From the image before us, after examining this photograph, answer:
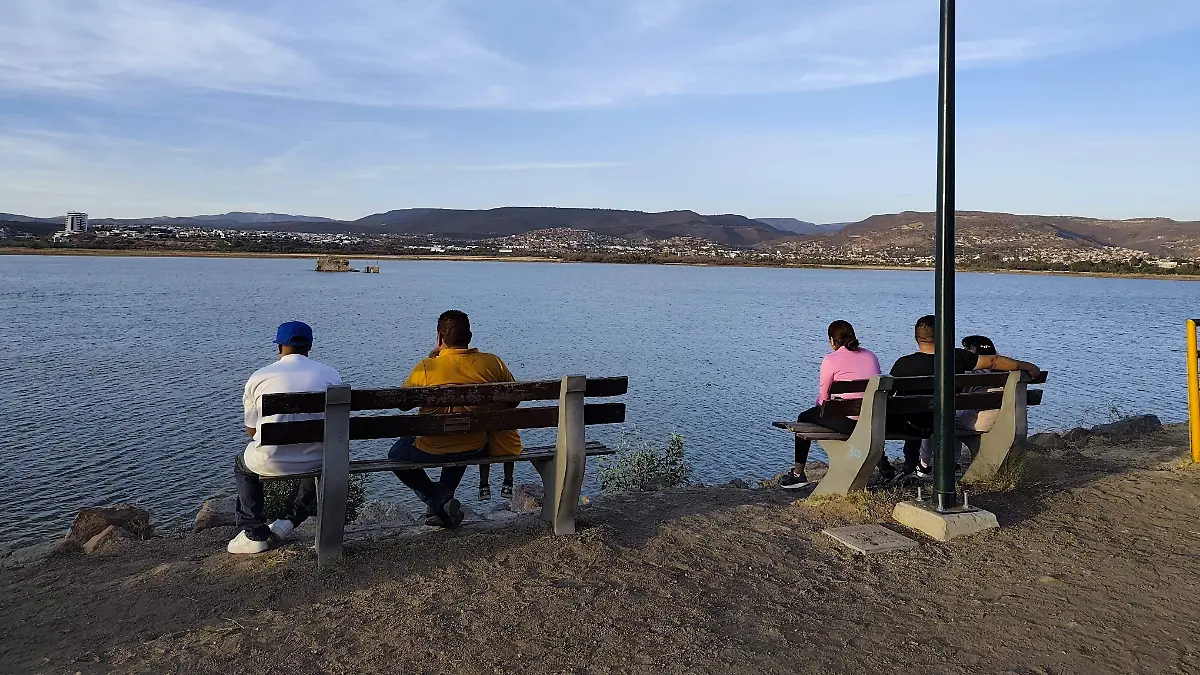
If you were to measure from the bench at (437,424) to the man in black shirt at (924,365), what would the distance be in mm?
2814

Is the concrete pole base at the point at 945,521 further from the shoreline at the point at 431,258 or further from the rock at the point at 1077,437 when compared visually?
the shoreline at the point at 431,258

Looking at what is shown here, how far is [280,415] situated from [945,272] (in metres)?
4.77

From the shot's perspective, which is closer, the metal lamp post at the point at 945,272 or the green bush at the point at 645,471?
the metal lamp post at the point at 945,272

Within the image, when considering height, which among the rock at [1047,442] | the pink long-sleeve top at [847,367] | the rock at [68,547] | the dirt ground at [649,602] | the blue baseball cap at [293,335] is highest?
the blue baseball cap at [293,335]

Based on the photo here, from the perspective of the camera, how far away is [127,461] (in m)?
13.0

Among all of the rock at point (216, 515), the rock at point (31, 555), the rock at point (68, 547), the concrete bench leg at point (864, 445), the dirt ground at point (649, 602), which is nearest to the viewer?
the dirt ground at point (649, 602)

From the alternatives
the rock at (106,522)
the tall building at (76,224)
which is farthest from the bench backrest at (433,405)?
the tall building at (76,224)

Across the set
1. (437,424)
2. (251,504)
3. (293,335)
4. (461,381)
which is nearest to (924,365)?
(461,381)

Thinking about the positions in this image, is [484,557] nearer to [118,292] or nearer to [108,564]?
[108,564]

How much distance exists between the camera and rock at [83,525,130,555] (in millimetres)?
7500

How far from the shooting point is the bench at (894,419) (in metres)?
6.89

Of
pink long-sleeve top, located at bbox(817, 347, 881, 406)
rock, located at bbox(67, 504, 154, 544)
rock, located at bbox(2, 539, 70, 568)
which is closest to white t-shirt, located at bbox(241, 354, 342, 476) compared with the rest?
rock, located at bbox(2, 539, 70, 568)

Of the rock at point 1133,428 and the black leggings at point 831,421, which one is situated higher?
the black leggings at point 831,421

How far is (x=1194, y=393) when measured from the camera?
847 centimetres
